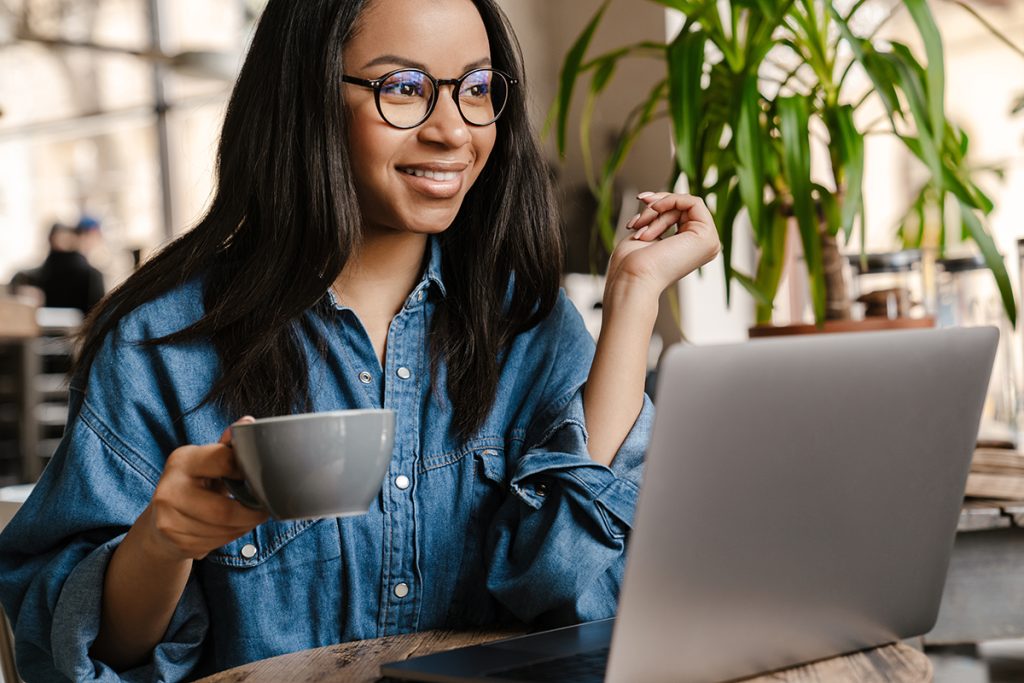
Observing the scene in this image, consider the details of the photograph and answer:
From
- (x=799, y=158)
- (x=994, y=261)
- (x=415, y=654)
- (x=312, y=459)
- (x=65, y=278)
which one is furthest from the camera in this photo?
(x=65, y=278)

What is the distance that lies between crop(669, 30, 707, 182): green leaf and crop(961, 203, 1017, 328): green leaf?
0.38 metres

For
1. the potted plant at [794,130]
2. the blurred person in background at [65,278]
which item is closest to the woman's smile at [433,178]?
the potted plant at [794,130]

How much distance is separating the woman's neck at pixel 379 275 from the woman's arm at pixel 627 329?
0.21 meters

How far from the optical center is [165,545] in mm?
800

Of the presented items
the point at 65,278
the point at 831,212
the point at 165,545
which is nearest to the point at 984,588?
the point at 831,212

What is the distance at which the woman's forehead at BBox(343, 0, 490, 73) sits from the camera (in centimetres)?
103

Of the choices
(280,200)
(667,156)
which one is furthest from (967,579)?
(667,156)

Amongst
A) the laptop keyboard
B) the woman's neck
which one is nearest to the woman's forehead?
the woman's neck

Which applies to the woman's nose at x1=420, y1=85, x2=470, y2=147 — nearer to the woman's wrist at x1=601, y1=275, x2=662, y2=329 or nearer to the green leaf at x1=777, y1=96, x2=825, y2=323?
the woman's wrist at x1=601, y1=275, x2=662, y2=329

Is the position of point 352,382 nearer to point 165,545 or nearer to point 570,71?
point 165,545

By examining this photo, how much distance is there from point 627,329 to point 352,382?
27 centimetres

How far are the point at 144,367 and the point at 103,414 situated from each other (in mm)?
58

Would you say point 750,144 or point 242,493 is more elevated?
point 750,144

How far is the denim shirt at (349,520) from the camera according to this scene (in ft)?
3.09
